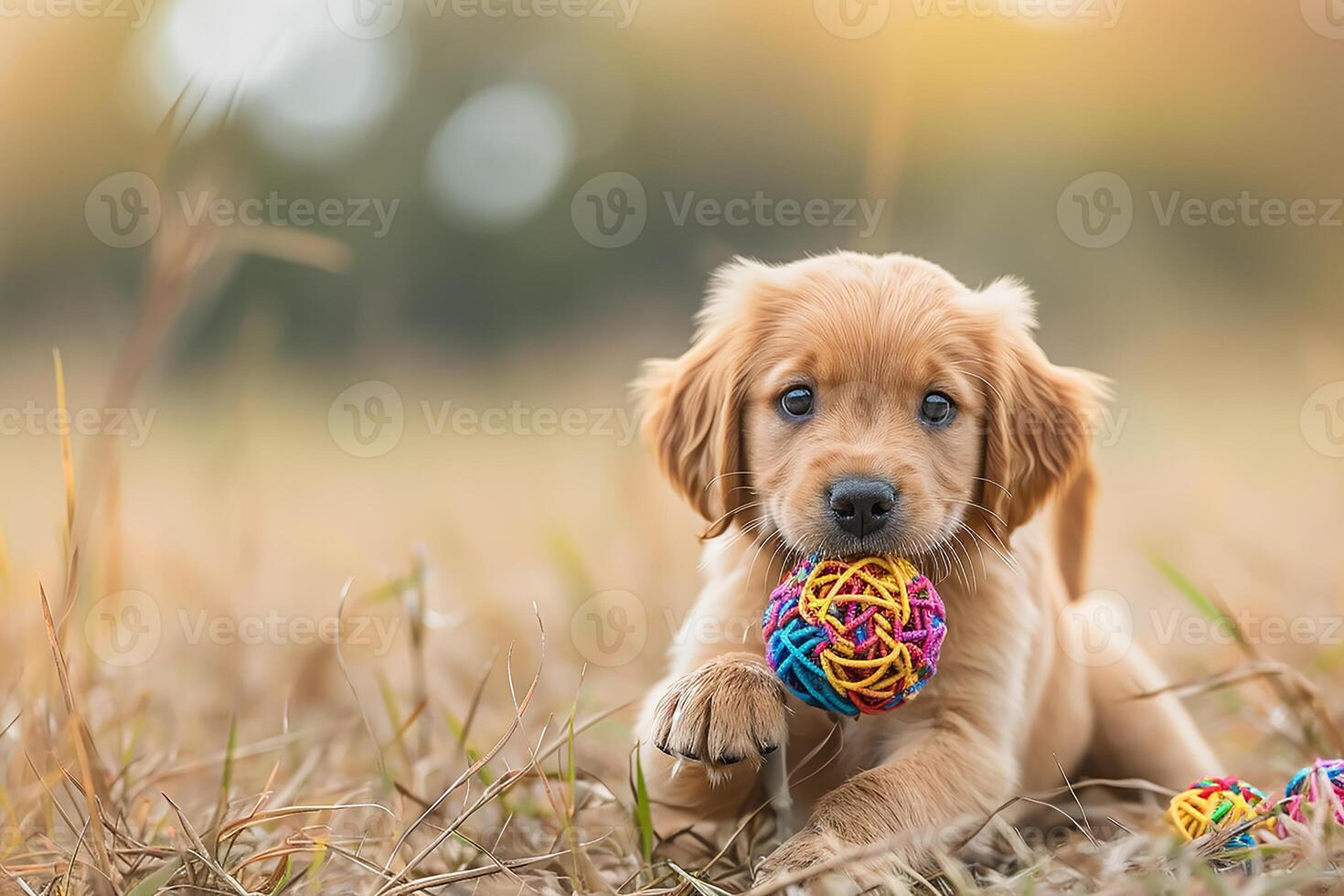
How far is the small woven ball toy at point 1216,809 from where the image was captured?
254cm

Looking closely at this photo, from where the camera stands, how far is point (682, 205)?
30.4 ft

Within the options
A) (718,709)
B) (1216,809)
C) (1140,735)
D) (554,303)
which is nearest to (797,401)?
(718,709)

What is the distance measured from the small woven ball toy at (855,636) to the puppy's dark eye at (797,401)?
45 centimetres

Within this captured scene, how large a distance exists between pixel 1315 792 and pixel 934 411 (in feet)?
3.82

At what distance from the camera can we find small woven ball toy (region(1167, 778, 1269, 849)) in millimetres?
2542

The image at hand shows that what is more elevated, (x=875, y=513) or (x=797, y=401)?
(x=797, y=401)

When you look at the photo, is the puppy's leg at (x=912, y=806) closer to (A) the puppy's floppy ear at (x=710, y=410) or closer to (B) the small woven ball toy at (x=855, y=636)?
(B) the small woven ball toy at (x=855, y=636)

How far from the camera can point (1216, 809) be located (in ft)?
8.59

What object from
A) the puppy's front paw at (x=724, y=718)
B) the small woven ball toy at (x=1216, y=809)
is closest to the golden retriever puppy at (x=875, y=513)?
the puppy's front paw at (x=724, y=718)

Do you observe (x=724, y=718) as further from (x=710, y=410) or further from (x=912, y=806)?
(x=710, y=410)

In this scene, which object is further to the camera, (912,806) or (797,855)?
(912,806)

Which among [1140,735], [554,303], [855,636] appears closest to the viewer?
[855,636]

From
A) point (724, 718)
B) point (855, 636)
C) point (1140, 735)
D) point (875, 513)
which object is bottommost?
point (1140, 735)

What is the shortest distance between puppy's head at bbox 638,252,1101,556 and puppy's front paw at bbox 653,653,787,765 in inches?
13.7
